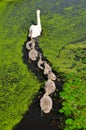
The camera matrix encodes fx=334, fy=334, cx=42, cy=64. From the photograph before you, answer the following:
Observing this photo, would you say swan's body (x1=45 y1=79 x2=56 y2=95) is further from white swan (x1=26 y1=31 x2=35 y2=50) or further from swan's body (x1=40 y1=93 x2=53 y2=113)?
white swan (x1=26 y1=31 x2=35 y2=50)

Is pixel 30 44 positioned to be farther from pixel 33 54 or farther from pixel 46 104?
pixel 46 104

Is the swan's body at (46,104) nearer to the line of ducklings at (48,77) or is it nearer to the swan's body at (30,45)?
the line of ducklings at (48,77)

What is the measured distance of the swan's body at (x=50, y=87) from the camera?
12017 millimetres

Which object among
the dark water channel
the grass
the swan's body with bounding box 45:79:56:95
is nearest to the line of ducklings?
the swan's body with bounding box 45:79:56:95

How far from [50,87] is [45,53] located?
10.9 ft

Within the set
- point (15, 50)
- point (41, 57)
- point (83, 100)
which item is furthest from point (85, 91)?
point (15, 50)

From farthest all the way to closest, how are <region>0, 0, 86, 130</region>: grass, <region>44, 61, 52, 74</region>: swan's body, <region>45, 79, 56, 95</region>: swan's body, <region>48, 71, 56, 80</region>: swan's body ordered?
<region>44, 61, 52, 74</region>: swan's body
<region>48, 71, 56, 80</region>: swan's body
<region>45, 79, 56, 95</region>: swan's body
<region>0, 0, 86, 130</region>: grass

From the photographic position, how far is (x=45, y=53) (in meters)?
15.2

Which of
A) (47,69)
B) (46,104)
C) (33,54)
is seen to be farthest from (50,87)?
(33,54)

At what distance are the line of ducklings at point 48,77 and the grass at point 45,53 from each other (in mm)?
426

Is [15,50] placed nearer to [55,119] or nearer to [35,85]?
[35,85]

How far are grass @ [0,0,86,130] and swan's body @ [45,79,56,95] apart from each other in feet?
1.27

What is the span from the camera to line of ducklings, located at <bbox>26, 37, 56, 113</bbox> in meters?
11.2

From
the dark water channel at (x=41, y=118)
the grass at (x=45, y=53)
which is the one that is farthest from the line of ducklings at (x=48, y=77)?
the grass at (x=45, y=53)
